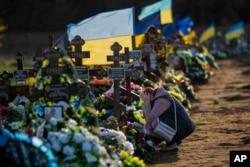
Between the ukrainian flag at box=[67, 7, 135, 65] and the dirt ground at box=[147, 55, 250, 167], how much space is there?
2.43 meters

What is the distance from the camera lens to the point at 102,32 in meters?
16.1

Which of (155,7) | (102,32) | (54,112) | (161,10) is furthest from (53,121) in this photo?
(161,10)

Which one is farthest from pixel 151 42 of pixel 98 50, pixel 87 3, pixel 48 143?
pixel 87 3

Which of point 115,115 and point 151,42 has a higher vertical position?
point 151,42

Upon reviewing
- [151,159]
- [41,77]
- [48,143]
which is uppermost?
[41,77]

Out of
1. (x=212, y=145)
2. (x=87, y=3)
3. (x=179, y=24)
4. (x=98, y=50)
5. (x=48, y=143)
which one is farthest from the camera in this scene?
(x=87, y=3)

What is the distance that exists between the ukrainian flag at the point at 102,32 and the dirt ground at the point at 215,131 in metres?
2.43

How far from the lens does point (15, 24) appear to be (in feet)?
188

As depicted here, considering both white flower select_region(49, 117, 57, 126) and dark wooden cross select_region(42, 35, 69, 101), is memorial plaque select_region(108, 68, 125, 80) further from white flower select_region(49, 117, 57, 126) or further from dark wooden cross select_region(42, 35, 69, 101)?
white flower select_region(49, 117, 57, 126)

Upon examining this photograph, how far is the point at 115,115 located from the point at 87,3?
44.2m

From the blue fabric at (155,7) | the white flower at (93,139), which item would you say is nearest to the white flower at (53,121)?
the white flower at (93,139)

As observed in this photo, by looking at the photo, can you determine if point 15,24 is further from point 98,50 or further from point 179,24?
point 98,50

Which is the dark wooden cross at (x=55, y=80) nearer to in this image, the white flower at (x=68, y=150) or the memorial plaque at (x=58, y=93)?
the memorial plaque at (x=58, y=93)

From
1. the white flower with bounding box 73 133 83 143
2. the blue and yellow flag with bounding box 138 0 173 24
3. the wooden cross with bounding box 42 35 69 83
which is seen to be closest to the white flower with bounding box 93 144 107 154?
the white flower with bounding box 73 133 83 143
